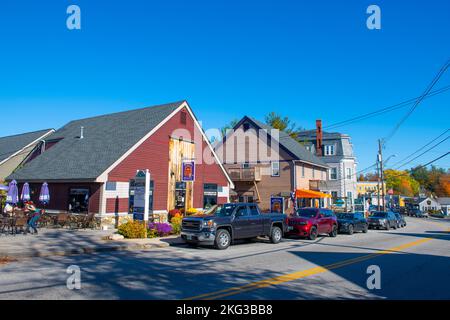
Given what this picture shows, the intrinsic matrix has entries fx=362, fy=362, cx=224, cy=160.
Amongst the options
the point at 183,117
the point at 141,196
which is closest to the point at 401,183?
the point at 183,117

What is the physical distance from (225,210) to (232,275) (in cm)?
663

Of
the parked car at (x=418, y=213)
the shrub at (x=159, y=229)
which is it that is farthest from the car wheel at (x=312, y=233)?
the parked car at (x=418, y=213)

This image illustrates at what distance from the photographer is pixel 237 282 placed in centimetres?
850

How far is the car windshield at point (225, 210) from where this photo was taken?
51.5 ft

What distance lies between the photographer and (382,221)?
2941 cm

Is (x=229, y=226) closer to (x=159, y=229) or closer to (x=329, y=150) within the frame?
(x=159, y=229)

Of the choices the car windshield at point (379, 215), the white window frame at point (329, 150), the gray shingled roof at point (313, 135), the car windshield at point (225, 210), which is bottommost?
the car windshield at point (379, 215)

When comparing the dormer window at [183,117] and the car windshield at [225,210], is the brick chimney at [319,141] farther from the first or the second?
the car windshield at [225,210]

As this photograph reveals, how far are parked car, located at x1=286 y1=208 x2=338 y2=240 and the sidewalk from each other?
20.6 ft

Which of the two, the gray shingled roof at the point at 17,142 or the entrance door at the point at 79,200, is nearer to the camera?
the entrance door at the point at 79,200

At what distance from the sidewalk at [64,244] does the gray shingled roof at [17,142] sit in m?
18.5

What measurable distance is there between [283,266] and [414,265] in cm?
435

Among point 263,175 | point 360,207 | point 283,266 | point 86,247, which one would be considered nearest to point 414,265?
point 283,266
